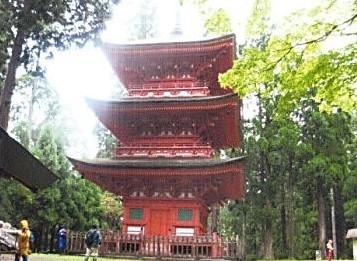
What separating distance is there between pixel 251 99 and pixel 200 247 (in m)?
21.1

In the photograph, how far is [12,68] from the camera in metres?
13.0

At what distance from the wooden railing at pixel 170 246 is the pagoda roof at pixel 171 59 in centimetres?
769

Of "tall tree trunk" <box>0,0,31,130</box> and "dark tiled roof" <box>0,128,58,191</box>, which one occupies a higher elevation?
"tall tree trunk" <box>0,0,31,130</box>

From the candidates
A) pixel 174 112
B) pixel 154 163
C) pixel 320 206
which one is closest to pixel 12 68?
pixel 154 163

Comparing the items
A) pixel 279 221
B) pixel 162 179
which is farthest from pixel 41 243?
pixel 279 221

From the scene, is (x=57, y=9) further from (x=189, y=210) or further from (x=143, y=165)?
(x=189, y=210)

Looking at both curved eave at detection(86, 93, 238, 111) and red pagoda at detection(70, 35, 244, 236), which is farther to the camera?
curved eave at detection(86, 93, 238, 111)

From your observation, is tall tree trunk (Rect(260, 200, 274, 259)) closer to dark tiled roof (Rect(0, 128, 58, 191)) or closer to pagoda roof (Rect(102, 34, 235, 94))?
pagoda roof (Rect(102, 34, 235, 94))

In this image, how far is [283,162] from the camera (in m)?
35.3

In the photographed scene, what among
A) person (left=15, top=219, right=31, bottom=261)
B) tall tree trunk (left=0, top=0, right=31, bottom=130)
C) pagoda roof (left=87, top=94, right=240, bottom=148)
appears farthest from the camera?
pagoda roof (left=87, top=94, right=240, bottom=148)

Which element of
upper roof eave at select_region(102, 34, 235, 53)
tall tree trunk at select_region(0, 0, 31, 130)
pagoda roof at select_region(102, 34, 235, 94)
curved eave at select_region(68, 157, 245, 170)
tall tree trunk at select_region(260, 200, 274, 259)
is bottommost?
tall tree trunk at select_region(260, 200, 274, 259)

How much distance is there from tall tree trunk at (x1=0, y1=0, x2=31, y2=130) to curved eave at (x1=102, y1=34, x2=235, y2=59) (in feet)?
28.7

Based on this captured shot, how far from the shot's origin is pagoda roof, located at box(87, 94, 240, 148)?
1983 cm

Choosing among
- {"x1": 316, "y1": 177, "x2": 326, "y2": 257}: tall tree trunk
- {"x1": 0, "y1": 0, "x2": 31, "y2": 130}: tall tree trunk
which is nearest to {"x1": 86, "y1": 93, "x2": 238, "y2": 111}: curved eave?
{"x1": 0, "y1": 0, "x2": 31, "y2": 130}: tall tree trunk
